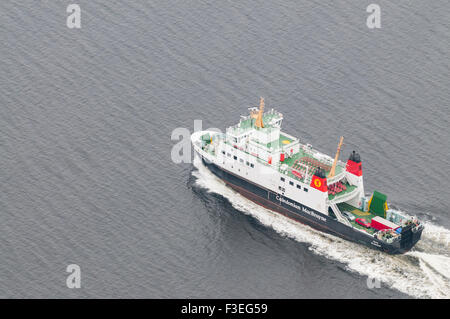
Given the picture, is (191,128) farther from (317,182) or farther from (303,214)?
(317,182)

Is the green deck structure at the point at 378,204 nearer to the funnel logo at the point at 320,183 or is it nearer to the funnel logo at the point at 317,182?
the funnel logo at the point at 320,183

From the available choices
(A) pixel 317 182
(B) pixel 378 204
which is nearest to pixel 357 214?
(B) pixel 378 204

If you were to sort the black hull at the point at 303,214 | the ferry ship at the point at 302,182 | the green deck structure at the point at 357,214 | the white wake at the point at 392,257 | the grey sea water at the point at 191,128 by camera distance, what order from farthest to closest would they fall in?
the green deck structure at the point at 357,214 → the ferry ship at the point at 302,182 → the black hull at the point at 303,214 → the grey sea water at the point at 191,128 → the white wake at the point at 392,257

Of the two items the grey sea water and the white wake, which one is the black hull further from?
the grey sea water

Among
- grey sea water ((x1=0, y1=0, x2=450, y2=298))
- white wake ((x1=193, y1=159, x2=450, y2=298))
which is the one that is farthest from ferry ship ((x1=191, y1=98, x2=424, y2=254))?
grey sea water ((x1=0, y1=0, x2=450, y2=298))

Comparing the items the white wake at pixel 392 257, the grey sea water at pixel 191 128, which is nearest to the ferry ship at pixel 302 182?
the white wake at pixel 392 257

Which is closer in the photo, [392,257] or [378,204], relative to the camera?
[392,257]
